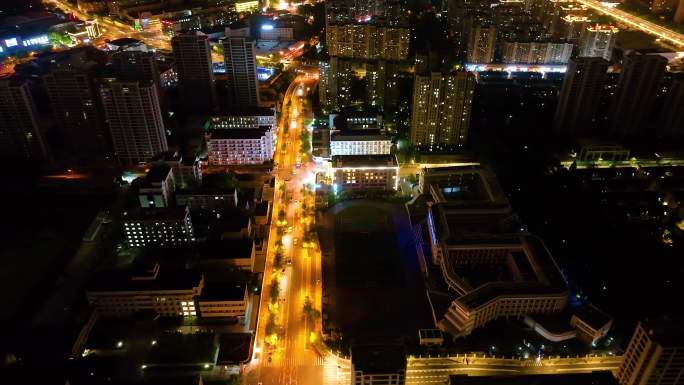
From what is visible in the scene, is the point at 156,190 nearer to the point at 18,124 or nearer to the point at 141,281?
the point at 141,281

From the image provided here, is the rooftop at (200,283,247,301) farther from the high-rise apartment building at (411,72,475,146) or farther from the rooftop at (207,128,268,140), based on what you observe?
the high-rise apartment building at (411,72,475,146)

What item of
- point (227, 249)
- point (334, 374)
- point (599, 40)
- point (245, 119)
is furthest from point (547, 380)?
point (599, 40)

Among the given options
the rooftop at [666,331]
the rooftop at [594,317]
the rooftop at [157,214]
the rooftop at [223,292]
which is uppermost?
the rooftop at [666,331]

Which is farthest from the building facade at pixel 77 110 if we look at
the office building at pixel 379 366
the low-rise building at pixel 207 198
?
the office building at pixel 379 366

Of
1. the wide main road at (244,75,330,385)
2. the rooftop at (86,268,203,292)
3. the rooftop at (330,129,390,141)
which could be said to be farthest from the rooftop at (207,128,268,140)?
the rooftop at (86,268,203,292)

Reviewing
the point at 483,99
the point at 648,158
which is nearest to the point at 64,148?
the point at 483,99

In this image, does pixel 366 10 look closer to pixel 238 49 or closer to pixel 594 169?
pixel 238 49

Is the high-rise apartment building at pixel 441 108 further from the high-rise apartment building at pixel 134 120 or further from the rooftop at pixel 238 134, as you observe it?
the high-rise apartment building at pixel 134 120
